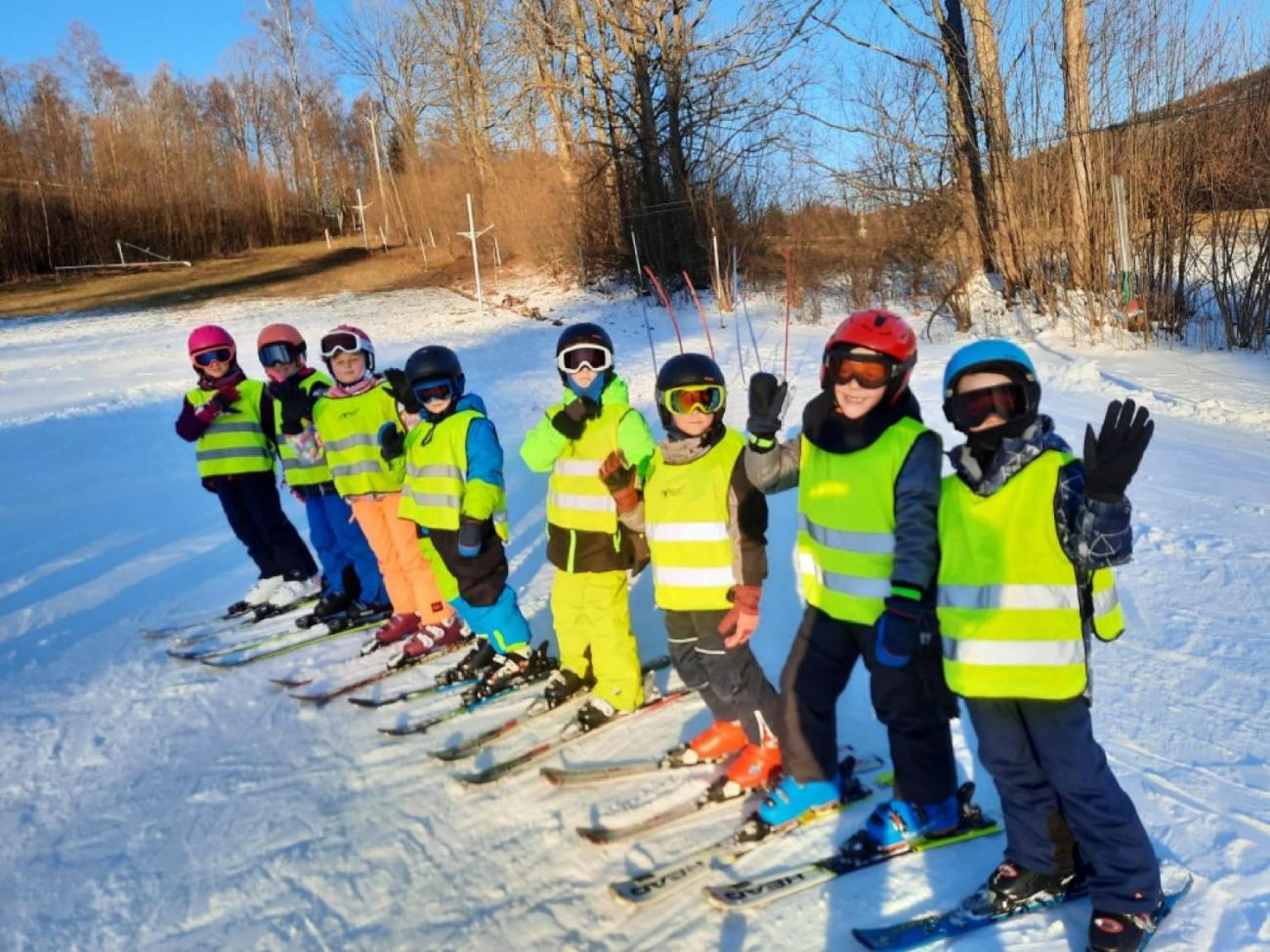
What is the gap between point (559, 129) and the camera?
906 inches

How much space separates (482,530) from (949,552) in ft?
7.54

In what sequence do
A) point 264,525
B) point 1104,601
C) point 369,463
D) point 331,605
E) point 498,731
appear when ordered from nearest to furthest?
point 1104,601 < point 498,731 < point 369,463 < point 331,605 < point 264,525

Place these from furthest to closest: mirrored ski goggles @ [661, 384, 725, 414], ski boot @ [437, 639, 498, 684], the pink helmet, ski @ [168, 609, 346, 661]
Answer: the pink helmet → ski @ [168, 609, 346, 661] → ski boot @ [437, 639, 498, 684] → mirrored ski goggles @ [661, 384, 725, 414]

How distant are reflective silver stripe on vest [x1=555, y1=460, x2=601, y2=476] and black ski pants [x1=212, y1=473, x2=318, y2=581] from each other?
2741 mm

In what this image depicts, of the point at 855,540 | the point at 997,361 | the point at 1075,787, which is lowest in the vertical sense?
the point at 1075,787

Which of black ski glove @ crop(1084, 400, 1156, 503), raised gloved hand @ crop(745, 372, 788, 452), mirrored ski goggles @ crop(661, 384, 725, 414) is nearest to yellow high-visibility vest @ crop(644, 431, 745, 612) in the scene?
mirrored ski goggles @ crop(661, 384, 725, 414)

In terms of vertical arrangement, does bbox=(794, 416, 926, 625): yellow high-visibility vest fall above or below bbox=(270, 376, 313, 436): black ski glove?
below

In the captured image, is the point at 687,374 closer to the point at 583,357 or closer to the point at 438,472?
the point at 583,357

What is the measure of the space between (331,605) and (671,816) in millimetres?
3191

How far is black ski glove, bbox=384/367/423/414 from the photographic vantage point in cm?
421

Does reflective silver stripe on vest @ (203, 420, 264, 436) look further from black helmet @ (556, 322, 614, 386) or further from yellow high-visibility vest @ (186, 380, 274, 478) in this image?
black helmet @ (556, 322, 614, 386)

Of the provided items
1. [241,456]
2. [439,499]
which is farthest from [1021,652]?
[241,456]

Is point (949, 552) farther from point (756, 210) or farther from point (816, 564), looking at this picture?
point (756, 210)

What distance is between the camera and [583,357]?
3561 millimetres
